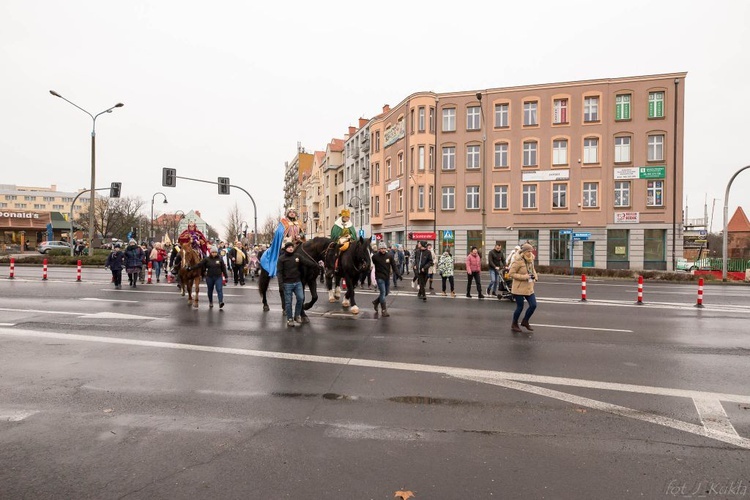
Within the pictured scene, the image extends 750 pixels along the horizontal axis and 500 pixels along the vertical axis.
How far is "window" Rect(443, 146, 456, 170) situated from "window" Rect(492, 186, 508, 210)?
4.32 m

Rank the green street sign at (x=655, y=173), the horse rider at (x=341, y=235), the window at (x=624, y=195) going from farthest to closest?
1. the window at (x=624, y=195)
2. the green street sign at (x=655, y=173)
3. the horse rider at (x=341, y=235)

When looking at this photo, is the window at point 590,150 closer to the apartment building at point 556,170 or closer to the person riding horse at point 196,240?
the apartment building at point 556,170

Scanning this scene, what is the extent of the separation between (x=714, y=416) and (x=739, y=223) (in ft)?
255

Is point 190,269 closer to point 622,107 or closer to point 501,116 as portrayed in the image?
point 501,116

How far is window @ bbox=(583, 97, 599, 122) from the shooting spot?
127 ft

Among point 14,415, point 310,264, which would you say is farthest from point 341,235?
point 14,415

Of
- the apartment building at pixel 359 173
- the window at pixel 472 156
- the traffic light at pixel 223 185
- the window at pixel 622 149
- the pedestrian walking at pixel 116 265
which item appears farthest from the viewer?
the apartment building at pixel 359 173

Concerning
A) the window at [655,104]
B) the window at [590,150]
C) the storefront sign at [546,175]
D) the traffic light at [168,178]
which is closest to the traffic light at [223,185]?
the traffic light at [168,178]

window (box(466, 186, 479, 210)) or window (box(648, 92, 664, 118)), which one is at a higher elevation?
window (box(648, 92, 664, 118))

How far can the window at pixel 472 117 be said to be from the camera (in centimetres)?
4147

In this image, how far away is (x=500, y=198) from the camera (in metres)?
40.5

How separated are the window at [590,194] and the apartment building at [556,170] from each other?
3.1 inches

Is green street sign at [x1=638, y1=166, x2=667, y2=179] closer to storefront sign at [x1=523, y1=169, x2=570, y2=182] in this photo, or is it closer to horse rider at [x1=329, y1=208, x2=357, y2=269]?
storefront sign at [x1=523, y1=169, x2=570, y2=182]

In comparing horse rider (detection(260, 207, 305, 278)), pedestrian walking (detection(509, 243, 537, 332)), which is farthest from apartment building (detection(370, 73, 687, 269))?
pedestrian walking (detection(509, 243, 537, 332))
